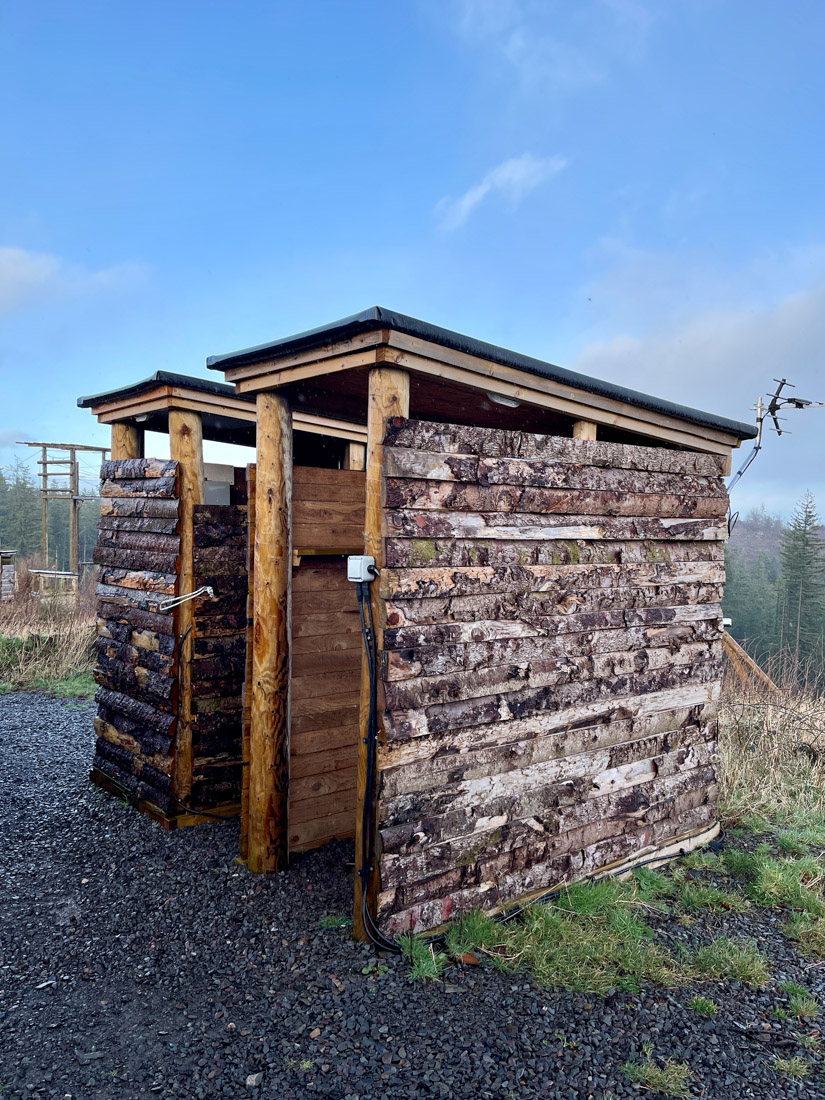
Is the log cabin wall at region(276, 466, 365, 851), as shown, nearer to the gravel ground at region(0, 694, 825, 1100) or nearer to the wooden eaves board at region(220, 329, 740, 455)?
the gravel ground at region(0, 694, 825, 1100)

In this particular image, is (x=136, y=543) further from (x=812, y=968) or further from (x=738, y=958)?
(x=812, y=968)

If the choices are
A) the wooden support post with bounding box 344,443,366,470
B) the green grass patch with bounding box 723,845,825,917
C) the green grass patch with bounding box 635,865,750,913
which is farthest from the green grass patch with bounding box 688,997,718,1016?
the wooden support post with bounding box 344,443,366,470

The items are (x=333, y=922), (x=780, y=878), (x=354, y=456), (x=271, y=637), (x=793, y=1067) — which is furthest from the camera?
(x=354, y=456)

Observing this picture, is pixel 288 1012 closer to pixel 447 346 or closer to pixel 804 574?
pixel 447 346

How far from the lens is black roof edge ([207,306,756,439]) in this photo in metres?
3.04

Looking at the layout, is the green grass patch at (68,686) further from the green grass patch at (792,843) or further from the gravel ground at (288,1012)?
the green grass patch at (792,843)

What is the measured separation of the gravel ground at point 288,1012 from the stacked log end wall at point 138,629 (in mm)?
960

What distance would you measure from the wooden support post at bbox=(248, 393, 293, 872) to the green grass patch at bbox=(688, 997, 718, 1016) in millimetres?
2304

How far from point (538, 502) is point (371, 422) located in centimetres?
108

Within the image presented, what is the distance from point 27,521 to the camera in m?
39.5

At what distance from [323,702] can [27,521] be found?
41537 millimetres

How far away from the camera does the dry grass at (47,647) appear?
9.72m

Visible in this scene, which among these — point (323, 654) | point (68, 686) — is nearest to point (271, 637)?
point (323, 654)

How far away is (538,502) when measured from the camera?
3.68m
